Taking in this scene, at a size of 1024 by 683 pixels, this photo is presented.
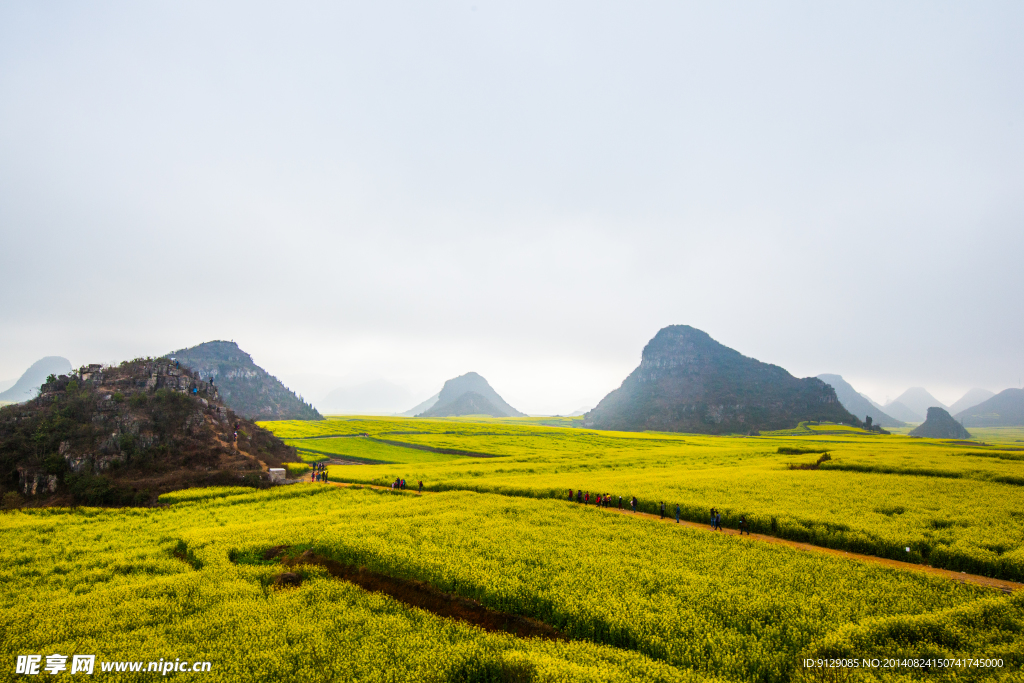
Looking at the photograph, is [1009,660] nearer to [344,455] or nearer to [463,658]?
[463,658]

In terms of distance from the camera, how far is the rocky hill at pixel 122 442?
4631 centimetres

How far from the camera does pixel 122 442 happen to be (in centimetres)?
5303

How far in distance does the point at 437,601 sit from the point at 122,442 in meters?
59.6

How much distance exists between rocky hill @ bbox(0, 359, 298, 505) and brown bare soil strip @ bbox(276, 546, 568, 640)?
39.1m

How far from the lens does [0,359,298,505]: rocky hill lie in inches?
1823

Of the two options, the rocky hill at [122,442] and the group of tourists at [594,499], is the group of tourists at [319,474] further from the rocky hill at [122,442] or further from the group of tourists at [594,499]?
the group of tourists at [594,499]

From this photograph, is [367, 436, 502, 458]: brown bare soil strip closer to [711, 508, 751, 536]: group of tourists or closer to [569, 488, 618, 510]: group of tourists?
[569, 488, 618, 510]: group of tourists

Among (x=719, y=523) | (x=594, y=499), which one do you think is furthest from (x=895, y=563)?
(x=594, y=499)

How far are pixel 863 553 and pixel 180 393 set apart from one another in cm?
9057

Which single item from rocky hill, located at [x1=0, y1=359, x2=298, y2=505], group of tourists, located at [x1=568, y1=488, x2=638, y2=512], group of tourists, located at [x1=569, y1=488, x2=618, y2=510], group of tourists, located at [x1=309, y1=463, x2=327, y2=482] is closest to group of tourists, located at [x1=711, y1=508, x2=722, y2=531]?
group of tourists, located at [x1=568, y1=488, x2=638, y2=512]

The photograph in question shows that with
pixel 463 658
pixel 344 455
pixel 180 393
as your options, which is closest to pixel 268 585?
pixel 463 658

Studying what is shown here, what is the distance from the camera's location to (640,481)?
162 ft

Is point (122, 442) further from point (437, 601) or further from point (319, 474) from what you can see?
point (437, 601)

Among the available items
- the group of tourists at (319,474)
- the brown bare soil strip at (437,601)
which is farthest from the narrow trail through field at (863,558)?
the group of tourists at (319,474)
